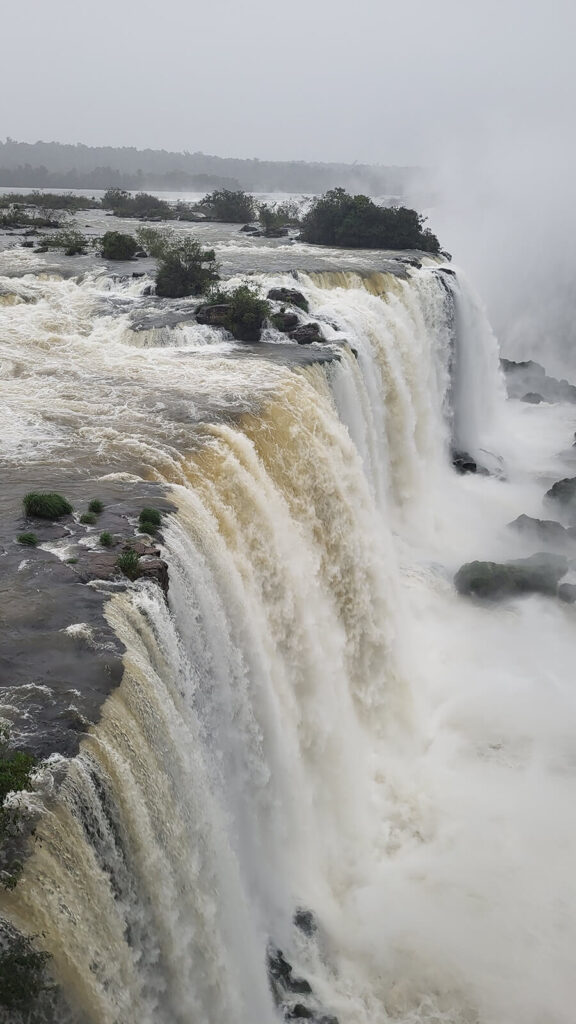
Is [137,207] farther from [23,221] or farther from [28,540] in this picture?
[28,540]

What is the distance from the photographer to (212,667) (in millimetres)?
9125

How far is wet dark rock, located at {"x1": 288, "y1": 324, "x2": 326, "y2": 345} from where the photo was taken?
776 inches

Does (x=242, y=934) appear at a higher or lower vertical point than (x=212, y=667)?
lower

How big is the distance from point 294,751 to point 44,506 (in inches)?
190

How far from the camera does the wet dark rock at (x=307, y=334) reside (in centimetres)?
1970

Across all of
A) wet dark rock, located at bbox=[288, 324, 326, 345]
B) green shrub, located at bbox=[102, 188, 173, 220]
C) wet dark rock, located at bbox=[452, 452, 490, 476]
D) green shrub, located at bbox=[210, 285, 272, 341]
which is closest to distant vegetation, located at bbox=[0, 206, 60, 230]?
green shrub, located at bbox=[102, 188, 173, 220]

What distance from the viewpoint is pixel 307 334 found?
19875 millimetres

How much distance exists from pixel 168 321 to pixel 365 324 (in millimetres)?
5557

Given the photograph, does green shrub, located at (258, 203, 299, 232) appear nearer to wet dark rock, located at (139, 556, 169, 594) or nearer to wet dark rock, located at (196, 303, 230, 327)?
wet dark rock, located at (196, 303, 230, 327)

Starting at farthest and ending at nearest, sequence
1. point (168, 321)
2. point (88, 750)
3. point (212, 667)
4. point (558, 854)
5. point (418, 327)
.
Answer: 1. point (418, 327)
2. point (168, 321)
3. point (558, 854)
4. point (212, 667)
5. point (88, 750)

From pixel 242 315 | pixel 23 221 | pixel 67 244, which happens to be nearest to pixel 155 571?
pixel 242 315

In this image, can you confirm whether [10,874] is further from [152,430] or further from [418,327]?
[418,327]

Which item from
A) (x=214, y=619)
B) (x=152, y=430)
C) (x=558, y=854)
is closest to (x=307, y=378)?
(x=152, y=430)

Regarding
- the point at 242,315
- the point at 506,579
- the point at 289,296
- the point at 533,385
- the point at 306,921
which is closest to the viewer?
the point at 306,921
